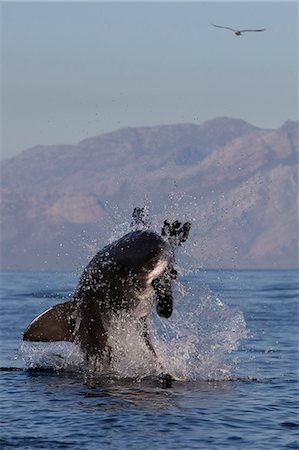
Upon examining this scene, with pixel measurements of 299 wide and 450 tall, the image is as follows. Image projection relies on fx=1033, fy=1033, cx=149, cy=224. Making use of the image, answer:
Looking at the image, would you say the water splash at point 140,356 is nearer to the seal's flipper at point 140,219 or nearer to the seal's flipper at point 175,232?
the seal's flipper at point 175,232

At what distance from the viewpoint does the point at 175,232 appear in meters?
20.7

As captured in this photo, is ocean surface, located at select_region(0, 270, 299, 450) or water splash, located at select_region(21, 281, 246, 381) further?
water splash, located at select_region(21, 281, 246, 381)

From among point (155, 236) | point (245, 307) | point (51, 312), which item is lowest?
point (245, 307)

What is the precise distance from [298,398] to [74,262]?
7063 millimetres

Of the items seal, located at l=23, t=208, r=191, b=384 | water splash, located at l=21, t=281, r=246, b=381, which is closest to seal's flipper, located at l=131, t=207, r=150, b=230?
seal, located at l=23, t=208, r=191, b=384

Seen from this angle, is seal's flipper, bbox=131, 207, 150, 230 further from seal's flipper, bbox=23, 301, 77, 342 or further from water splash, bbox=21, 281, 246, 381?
seal's flipper, bbox=23, 301, 77, 342

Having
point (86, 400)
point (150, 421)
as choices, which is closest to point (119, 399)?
point (86, 400)

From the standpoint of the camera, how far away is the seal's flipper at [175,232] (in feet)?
67.5

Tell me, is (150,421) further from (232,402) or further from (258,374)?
(258,374)

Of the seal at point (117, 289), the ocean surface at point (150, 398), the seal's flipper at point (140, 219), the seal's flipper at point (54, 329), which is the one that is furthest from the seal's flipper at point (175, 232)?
the seal's flipper at point (54, 329)

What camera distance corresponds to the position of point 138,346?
21016mm

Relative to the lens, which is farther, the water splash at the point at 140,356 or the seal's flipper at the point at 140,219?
the seal's flipper at the point at 140,219

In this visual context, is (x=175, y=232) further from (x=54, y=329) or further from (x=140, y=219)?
(x=54, y=329)

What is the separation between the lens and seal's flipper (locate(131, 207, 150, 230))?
21234mm
